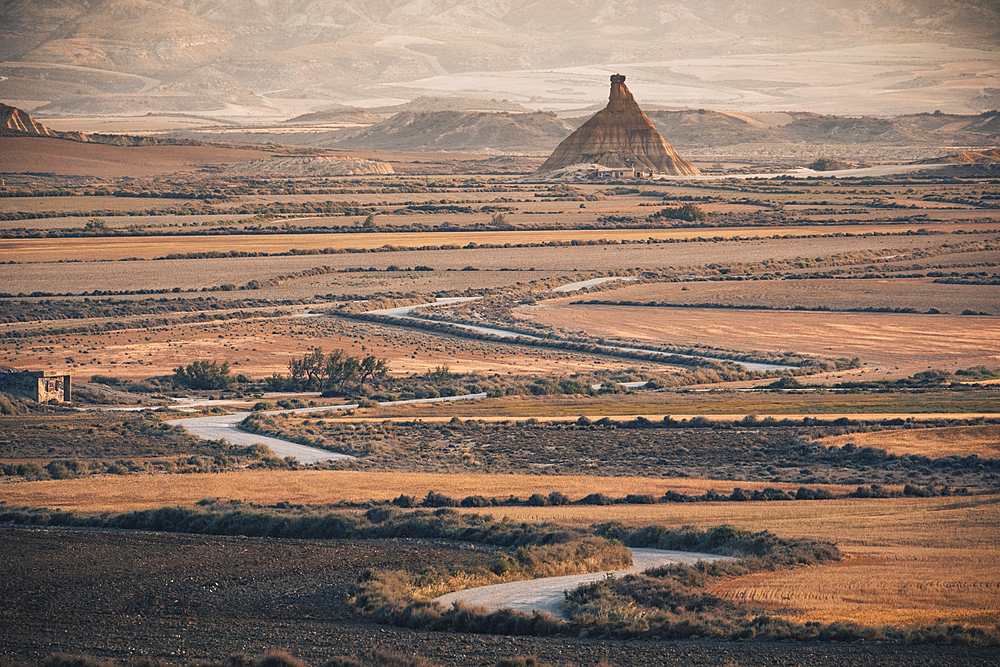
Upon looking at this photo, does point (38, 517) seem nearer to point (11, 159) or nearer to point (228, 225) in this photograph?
point (228, 225)

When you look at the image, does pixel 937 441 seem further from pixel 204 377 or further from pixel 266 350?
pixel 266 350

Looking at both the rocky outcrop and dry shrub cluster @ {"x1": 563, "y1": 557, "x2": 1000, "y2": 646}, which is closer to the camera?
dry shrub cluster @ {"x1": 563, "y1": 557, "x2": 1000, "y2": 646}

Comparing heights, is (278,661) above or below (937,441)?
above

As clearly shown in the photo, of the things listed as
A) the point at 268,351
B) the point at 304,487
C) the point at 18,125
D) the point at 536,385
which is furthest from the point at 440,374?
the point at 18,125

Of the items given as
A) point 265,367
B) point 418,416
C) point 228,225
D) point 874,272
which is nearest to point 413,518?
Answer: point 418,416

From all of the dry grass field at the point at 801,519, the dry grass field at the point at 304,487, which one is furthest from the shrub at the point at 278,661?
the dry grass field at the point at 304,487

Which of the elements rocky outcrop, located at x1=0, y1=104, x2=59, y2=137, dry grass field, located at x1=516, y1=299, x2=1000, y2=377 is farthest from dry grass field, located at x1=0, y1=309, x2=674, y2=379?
rocky outcrop, located at x1=0, y1=104, x2=59, y2=137

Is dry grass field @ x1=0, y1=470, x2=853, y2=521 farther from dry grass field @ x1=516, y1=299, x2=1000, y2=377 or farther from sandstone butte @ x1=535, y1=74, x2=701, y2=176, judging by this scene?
sandstone butte @ x1=535, y1=74, x2=701, y2=176
